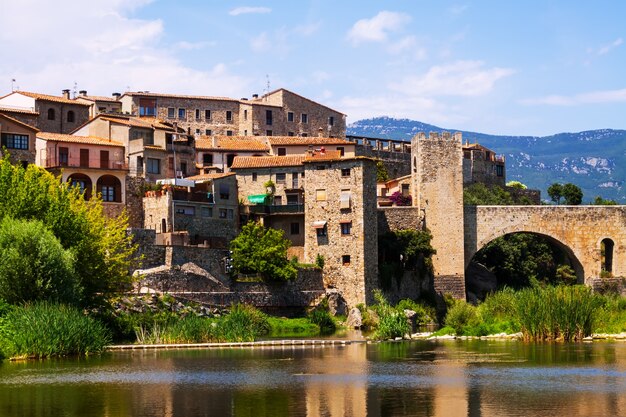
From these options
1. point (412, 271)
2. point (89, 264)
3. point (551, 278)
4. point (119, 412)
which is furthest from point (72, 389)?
point (551, 278)

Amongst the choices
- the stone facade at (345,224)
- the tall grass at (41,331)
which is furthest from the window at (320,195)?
the tall grass at (41,331)

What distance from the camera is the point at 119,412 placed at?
27.2 meters

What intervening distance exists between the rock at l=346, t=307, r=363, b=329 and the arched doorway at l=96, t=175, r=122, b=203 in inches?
606

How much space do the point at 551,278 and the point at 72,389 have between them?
52340 mm

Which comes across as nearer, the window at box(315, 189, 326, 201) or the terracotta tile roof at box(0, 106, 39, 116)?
the window at box(315, 189, 326, 201)

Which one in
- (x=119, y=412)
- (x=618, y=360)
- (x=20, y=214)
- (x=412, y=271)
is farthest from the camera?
(x=412, y=271)

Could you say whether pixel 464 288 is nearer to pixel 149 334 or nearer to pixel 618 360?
pixel 149 334

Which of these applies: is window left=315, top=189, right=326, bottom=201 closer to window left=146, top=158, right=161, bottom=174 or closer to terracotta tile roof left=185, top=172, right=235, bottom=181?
terracotta tile roof left=185, top=172, right=235, bottom=181

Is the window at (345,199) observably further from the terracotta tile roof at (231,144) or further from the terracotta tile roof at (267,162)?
the terracotta tile roof at (231,144)

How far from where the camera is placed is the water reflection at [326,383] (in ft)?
90.6

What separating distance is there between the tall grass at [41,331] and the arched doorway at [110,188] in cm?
2607

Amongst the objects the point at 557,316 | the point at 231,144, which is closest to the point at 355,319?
the point at 557,316

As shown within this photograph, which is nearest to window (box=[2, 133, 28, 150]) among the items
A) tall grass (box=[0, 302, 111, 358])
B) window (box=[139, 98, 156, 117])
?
window (box=[139, 98, 156, 117])

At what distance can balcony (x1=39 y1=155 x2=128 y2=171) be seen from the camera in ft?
216
